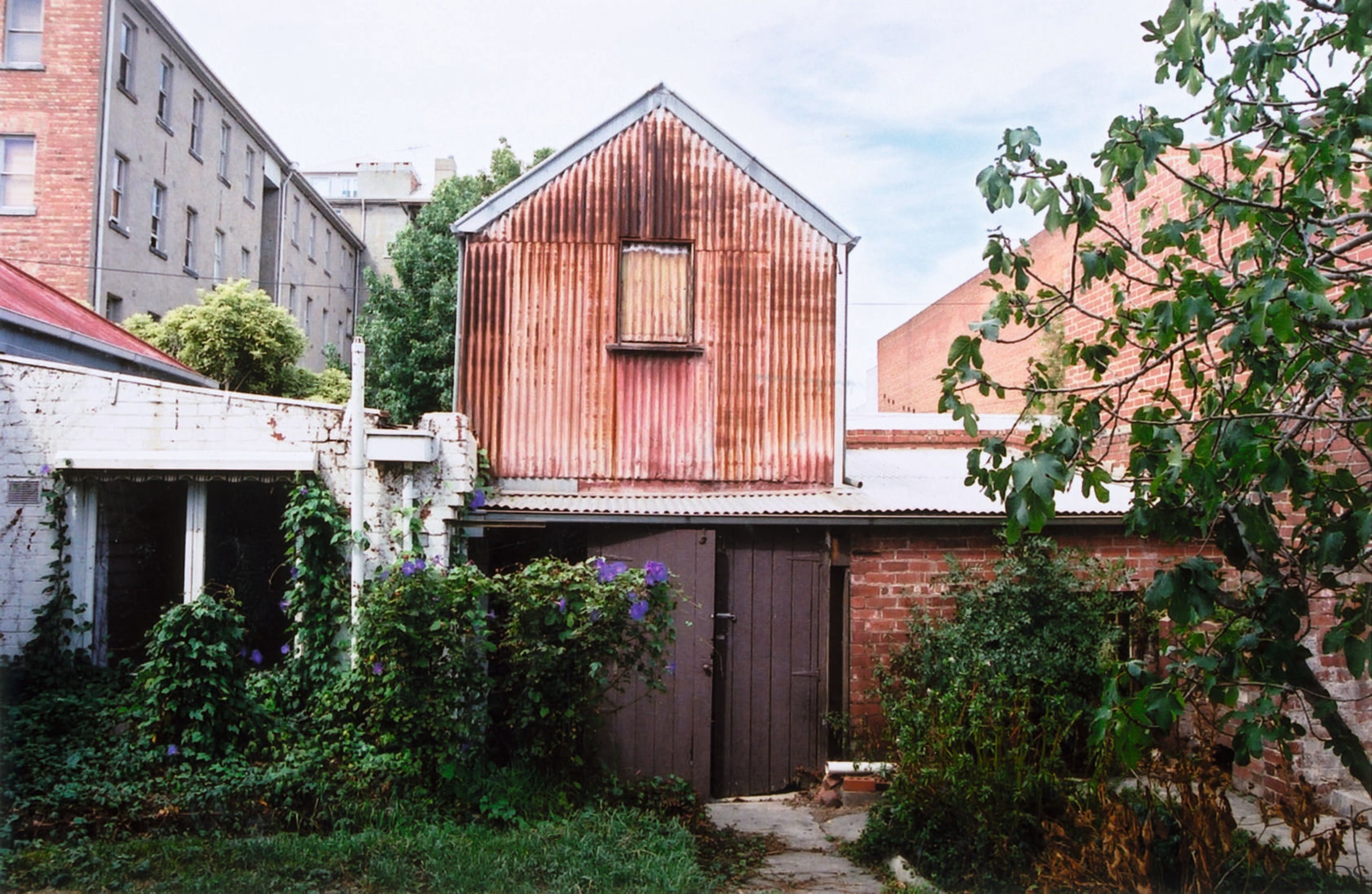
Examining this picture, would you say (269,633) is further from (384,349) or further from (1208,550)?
(384,349)

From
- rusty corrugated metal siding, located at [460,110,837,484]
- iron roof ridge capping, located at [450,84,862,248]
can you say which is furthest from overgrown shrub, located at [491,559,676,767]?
iron roof ridge capping, located at [450,84,862,248]

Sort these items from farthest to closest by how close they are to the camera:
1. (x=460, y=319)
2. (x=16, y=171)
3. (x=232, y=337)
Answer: (x=16, y=171) < (x=232, y=337) < (x=460, y=319)

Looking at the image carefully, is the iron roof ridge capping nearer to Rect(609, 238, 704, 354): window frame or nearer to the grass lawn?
Rect(609, 238, 704, 354): window frame

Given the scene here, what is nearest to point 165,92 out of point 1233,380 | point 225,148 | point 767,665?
point 225,148

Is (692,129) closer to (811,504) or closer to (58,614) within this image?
(811,504)

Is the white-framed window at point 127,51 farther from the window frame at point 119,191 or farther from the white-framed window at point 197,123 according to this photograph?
the white-framed window at point 197,123

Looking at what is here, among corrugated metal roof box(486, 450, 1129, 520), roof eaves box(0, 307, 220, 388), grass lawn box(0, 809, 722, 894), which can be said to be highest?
roof eaves box(0, 307, 220, 388)

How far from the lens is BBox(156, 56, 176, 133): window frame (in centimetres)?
2103

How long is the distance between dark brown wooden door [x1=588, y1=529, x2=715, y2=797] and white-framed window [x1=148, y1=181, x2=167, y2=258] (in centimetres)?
1679

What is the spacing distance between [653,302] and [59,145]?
14111 millimetres

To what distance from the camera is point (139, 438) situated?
7816mm

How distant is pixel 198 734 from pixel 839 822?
4730mm

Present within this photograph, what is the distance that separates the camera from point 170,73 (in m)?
21.6

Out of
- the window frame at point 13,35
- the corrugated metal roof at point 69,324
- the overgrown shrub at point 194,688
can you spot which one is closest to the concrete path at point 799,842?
the overgrown shrub at point 194,688
